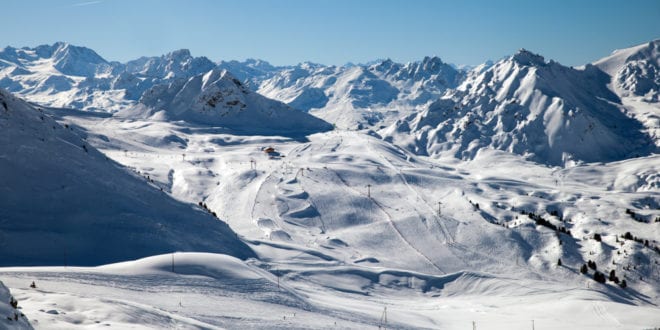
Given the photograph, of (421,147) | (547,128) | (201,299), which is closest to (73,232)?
(201,299)

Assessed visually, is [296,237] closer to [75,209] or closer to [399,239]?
[399,239]

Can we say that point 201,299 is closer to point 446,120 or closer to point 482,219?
point 482,219

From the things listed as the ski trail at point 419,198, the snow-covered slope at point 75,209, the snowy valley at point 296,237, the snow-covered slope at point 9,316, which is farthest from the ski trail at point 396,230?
the snow-covered slope at point 9,316

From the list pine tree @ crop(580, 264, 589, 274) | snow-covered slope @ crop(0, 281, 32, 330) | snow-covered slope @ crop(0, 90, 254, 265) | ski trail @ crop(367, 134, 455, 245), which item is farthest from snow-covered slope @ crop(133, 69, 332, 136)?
snow-covered slope @ crop(0, 281, 32, 330)

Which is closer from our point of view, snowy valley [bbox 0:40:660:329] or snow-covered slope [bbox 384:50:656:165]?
snowy valley [bbox 0:40:660:329]

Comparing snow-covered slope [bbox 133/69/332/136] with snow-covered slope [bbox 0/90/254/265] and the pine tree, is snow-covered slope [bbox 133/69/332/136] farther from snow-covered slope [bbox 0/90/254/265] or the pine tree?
snow-covered slope [bbox 0/90/254/265]

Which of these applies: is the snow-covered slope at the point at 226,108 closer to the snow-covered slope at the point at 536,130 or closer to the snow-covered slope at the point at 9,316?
the snow-covered slope at the point at 536,130
